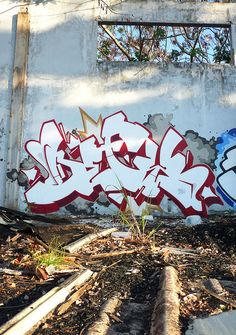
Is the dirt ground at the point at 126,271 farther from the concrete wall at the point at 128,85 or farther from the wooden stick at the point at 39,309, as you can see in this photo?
the concrete wall at the point at 128,85

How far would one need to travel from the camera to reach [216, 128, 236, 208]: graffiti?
9461 mm

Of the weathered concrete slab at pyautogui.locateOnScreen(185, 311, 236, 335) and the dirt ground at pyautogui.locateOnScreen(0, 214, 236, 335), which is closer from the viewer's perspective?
the weathered concrete slab at pyautogui.locateOnScreen(185, 311, 236, 335)

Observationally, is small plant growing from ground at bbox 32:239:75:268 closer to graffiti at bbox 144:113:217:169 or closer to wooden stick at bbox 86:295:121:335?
wooden stick at bbox 86:295:121:335

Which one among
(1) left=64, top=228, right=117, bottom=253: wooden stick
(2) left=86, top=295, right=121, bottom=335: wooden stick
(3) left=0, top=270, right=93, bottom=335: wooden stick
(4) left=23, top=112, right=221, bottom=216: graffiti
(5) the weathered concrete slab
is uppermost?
(4) left=23, top=112, right=221, bottom=216: graffiti

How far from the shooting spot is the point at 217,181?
31.1ft

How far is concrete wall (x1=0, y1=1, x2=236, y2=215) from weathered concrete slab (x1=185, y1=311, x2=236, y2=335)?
21.0 ft

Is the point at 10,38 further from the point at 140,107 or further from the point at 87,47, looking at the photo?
the point at 140,107

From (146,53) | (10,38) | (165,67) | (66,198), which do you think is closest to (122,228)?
(66,198)

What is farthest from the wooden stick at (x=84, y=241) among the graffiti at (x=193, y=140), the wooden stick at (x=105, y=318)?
the graffiti at (x=193, y=140)

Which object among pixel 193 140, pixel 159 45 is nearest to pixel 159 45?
pixel 159 45

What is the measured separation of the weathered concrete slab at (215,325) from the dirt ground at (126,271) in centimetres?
8

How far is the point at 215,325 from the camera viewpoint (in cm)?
313

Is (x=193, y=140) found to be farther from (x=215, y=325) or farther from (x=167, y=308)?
(x=215, y=325)

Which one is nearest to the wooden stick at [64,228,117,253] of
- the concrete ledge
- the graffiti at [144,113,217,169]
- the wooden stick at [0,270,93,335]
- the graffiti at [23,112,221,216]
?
the wooden stick at [0,270,93,335]
